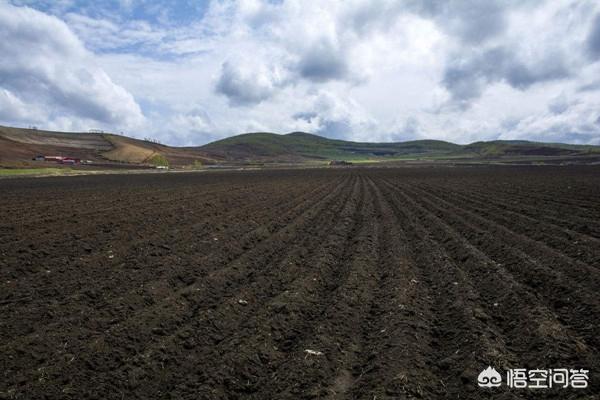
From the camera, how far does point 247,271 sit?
9648 millimetres

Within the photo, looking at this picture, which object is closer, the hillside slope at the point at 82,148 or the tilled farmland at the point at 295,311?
the tilled farmland at the point at 295,311

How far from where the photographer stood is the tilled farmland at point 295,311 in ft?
15.7

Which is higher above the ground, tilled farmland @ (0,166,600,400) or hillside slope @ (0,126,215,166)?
hillside slope @ (0,126,215,166)

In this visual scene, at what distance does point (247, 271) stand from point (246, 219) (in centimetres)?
796

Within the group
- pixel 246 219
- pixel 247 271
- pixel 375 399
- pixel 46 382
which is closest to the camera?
pixel 375 399

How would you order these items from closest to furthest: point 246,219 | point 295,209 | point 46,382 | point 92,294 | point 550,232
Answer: point 46,382 → point 92,294 → point 550,232 → point 246,219 → point 295,209

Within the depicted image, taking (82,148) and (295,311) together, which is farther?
(82,148)

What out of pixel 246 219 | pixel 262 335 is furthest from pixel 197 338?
pixel 246 219

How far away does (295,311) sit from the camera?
695cm

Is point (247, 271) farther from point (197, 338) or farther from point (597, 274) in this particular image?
point (597, 274)

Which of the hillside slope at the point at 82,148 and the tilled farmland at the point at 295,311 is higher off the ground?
the hillside slope at the point at 82,148

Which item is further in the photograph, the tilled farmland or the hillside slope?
the hillside slope

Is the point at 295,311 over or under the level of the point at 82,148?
under

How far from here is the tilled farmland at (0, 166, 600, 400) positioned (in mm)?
4789
